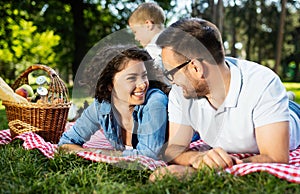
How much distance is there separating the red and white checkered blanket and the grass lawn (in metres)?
0.04

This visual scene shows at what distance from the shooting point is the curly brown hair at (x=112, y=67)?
277 centimetres

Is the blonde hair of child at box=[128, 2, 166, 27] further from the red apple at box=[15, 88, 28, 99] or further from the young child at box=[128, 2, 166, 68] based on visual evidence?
the red apple at box=[15, 88, 28, 99]

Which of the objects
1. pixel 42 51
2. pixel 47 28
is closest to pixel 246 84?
pixel 47 28

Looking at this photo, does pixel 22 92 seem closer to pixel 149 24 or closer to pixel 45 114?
pixel 45 114

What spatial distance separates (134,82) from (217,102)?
587 mm

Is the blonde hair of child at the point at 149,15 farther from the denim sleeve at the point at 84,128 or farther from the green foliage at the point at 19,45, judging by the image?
the green foliage at the point at 19,45

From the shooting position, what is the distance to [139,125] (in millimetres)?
2738

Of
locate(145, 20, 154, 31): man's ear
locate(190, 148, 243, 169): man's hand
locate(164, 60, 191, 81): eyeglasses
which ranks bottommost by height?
locate(190, 148, 243, 169): man's hand

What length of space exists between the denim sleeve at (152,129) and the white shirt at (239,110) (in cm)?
9

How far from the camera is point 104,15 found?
14000 mm

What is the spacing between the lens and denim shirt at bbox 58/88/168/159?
2609mm

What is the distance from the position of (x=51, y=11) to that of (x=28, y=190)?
10193 millimetres

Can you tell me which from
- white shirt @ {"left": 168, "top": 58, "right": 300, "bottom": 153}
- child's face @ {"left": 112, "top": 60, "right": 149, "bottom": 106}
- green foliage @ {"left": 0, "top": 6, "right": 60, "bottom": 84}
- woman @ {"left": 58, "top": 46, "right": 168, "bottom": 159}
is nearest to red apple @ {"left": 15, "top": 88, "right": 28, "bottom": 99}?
woman @ {"left": 58, "top": 46, "right": 168, "bottom": 159}

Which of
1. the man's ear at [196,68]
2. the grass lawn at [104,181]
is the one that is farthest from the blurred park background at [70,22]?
the grass lawn at [104,181]
